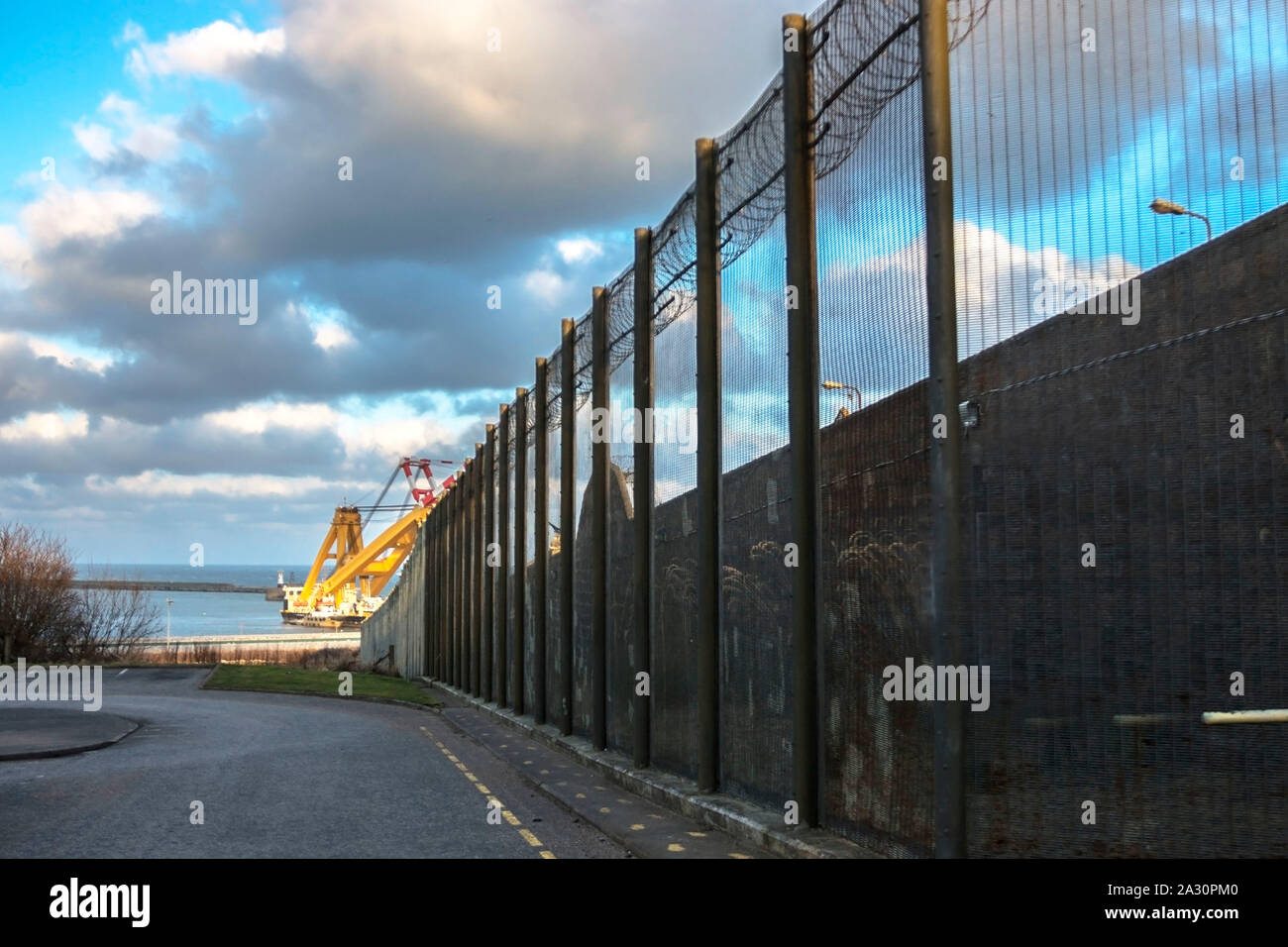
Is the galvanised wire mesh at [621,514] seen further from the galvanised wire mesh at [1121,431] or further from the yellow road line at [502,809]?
the galvanised wire mesh at [1121,431]

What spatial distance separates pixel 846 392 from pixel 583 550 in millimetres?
9171

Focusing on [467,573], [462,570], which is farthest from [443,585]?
[467,573]

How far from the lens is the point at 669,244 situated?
42.0 ft

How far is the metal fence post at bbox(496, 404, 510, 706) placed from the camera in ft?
75.5

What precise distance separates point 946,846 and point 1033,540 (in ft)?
5.87

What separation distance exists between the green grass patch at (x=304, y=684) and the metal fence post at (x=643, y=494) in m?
14.8

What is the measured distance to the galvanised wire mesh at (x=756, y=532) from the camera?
30.9 ft

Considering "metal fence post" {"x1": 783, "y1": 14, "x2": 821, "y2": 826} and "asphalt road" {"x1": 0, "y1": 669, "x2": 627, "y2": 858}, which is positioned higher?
"metal fence post" {"x1": 783, "y1": 14, "x2": 821, "y2": 826}

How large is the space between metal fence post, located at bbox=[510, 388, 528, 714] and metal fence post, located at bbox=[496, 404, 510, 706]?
888 mm

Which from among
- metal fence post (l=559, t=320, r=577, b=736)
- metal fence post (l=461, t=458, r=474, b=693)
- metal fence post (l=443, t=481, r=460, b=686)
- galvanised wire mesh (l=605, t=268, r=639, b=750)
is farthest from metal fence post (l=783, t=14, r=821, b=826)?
metal fence post (l=443, t=481, r=460, b=686)

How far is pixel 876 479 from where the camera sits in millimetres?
7887

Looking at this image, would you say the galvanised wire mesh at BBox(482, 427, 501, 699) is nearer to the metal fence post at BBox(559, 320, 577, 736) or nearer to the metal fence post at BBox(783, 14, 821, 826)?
the metal fence post at BBox(559, 320, 577, 736)

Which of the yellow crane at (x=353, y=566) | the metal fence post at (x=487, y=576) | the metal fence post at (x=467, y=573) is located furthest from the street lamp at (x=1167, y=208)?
the yellow crane at (x=353, y=566)
